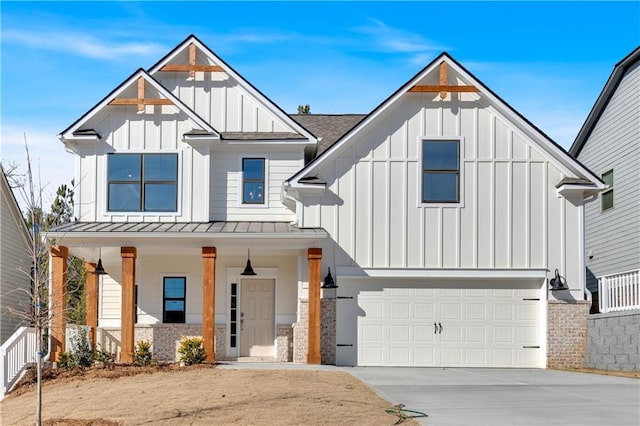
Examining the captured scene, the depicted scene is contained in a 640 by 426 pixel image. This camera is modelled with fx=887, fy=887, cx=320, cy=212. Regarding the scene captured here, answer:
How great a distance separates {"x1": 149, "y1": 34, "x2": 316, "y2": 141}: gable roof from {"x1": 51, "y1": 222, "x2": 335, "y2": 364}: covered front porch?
3008mm

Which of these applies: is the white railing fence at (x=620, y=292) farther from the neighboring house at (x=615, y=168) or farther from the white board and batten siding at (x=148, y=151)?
the white board and batten siding at (x=148, y=151)

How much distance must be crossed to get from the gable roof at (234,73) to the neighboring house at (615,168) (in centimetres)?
918

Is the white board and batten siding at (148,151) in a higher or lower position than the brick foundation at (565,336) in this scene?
higher

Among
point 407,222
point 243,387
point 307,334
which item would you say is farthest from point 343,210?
point 243,387

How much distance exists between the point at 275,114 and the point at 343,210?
3.80 m

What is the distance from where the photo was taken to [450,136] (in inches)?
863

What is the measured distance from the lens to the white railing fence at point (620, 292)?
19938mm

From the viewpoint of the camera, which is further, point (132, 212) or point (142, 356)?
point (132, 212)

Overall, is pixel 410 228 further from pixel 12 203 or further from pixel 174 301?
pixel 12 203

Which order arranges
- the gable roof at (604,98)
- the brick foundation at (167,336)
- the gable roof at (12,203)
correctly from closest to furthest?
the brick foundation at (167,336) → the gable roof at (604,98) → the gable roof at (12,203)

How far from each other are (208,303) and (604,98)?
14.2 m

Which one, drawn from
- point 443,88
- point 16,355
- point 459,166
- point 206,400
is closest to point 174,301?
point 16,355

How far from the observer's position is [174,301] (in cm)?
2353

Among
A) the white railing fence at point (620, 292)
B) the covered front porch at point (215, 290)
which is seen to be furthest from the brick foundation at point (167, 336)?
the white railing fence at point (620, 292)
